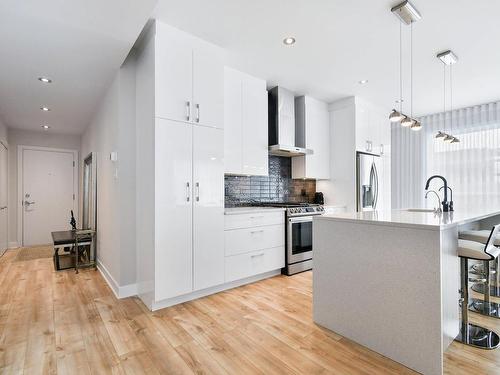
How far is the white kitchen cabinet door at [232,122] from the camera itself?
10.7 feet

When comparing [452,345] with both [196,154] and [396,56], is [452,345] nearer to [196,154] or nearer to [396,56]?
[196,154]

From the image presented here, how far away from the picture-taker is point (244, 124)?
344 centimetres

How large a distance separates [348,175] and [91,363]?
12.7 ft

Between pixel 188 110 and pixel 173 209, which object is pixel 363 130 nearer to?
pixel 188 110

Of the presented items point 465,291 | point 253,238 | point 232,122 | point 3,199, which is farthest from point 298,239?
point 3,199

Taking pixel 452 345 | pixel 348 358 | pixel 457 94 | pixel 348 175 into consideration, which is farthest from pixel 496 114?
pixel 348 358

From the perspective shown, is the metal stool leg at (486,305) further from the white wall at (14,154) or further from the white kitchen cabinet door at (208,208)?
the white wall at (14,154)

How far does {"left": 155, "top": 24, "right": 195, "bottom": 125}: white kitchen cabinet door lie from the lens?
93.9 inches

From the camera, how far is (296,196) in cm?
458

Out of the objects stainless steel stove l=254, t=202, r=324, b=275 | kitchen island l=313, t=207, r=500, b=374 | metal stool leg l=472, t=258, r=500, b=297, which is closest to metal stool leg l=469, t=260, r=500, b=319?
metal stool leg l=472, t=258, r=500, b=297

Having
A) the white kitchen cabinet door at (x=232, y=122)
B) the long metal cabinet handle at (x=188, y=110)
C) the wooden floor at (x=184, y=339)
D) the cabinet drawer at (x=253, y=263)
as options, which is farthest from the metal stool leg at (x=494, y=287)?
the long metal cabinet handle at (x=188, y=110)

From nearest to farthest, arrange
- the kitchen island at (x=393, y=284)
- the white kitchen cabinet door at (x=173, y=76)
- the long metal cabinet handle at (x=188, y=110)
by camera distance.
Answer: the kitchen island at (x=393, y=284), the white kitchen cabinet door at (x=173, y=76), the long metal cabinet handle at (x=188, y=110)

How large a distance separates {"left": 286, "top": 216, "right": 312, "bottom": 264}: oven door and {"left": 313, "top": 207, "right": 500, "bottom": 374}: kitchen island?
132 cm

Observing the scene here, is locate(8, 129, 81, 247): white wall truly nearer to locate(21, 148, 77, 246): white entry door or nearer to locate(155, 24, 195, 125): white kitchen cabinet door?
locate(21, 148, 77, 246): white entry door
